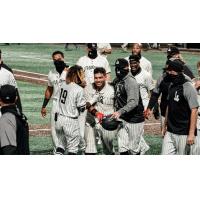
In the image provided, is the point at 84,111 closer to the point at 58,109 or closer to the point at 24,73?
the point at 58,109

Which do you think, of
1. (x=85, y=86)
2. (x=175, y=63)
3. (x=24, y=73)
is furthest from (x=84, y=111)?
(x=24, y=73)

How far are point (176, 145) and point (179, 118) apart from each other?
1.29 ft

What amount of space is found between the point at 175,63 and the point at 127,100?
53.6 inches

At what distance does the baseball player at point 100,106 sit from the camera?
11125 mm

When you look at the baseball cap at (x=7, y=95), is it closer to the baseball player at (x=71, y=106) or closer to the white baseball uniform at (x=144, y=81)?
the baseball player at (x=71, y=106)

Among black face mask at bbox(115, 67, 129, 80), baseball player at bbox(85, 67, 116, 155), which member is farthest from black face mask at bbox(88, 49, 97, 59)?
black face mask at bbox(115, 67, 129, 80)

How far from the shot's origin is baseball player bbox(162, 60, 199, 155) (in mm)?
9680

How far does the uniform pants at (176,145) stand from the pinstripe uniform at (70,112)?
4.97 ft

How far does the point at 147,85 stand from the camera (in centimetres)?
1246

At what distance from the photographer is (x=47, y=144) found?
1288cm

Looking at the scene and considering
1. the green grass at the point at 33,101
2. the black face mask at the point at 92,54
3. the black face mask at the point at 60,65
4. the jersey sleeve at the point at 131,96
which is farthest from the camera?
the green grass at the point at 33,101

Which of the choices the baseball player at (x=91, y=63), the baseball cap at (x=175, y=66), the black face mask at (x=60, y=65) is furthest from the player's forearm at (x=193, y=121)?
the baseball player at (x=91, y=63)

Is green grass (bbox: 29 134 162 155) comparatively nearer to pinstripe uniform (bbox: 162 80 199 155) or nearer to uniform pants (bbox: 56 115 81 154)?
uniform pants (bbox: 56 115 81 154)

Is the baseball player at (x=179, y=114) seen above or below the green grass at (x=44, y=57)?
above
